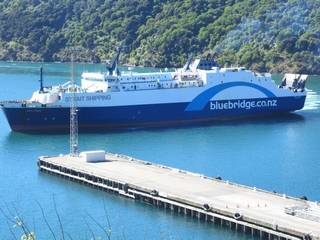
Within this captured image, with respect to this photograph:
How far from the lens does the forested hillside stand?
77.6 meters

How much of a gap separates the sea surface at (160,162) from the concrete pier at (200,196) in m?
0.34

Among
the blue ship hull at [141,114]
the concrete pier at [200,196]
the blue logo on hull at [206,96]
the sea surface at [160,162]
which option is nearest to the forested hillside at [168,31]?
the sea surface at [160,162]

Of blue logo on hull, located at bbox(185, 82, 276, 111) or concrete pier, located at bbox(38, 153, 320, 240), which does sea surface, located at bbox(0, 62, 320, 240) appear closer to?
concrete pier, located at bbox(38, 153, 320, 240)

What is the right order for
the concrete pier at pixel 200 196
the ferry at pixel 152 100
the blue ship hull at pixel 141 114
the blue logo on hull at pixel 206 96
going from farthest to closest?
1. the blue logo on hull at pixel 206 96
2. the ferry at pixel 152 100
3. the blue ship hull at pixel 141 114
4. the concrete pier at pixel 200 196

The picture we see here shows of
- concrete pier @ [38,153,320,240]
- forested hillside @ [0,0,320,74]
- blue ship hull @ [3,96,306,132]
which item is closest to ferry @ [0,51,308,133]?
blue ship hull @ [3,96,306,132]

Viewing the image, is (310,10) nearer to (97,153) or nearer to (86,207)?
(97,153)

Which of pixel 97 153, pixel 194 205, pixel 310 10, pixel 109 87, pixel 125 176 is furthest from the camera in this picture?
pixel 310 10

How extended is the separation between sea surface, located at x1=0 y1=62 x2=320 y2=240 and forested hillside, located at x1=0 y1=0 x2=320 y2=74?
29.1 meters

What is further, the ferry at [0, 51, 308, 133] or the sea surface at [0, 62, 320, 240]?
the ferry at [0, 51, 308, 133]

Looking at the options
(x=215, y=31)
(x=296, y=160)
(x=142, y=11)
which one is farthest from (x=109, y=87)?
(x=142, y=11)

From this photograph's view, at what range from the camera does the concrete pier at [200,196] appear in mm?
21172

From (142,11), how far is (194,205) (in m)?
73.5

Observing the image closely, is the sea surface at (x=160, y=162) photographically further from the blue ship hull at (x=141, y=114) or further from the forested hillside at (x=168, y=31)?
the forested hillside at (x=168, y=31)

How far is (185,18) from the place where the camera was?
89.1 m
